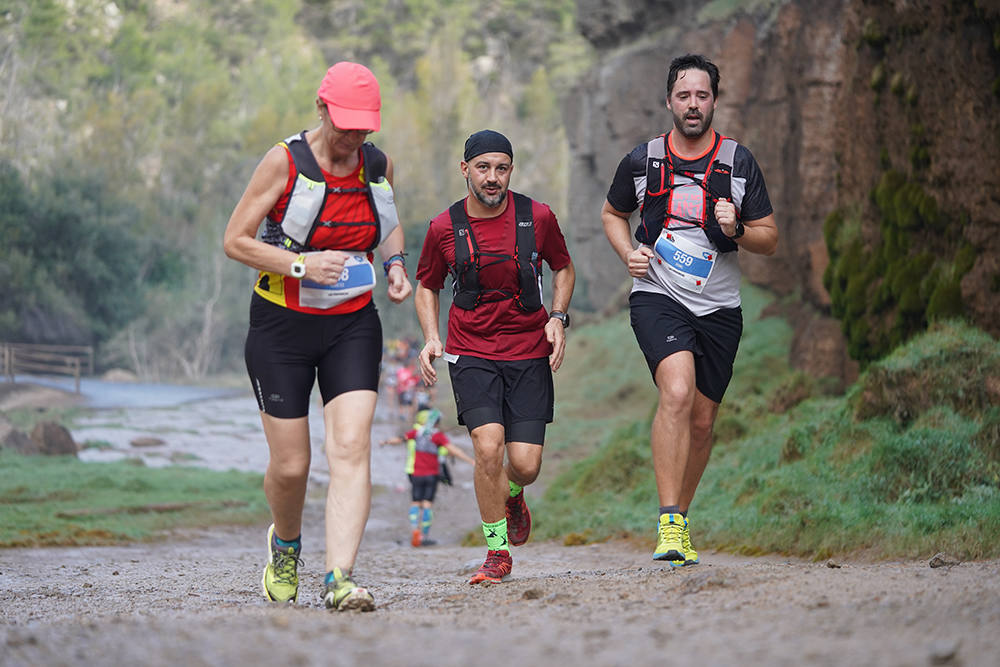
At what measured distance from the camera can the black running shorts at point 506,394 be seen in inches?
267

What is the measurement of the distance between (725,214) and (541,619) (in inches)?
103

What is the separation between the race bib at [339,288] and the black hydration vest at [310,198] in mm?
188

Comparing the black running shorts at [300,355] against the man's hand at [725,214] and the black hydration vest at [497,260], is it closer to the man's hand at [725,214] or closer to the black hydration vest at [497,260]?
the black hydration vest at [497,260]

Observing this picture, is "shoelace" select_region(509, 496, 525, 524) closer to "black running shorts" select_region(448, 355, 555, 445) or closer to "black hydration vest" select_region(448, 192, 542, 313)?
"black running shorts" select_region(448, 355, 555, 445)

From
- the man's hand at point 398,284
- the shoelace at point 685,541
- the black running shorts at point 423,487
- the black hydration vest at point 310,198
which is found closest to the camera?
the black hydration vest at point 310,198

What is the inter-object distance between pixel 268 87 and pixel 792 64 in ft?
94.9

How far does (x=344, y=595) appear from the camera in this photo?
5266 millimetres

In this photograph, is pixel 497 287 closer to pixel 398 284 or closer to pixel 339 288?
pixel 398 284

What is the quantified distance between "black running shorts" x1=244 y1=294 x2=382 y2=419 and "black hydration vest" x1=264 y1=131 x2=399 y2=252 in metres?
0.33

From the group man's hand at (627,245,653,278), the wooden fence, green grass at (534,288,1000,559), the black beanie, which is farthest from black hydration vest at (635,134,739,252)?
the wooden fence

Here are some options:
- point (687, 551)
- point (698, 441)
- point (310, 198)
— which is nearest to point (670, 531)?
point (687, 551)

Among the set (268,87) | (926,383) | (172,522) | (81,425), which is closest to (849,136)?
(926,383)

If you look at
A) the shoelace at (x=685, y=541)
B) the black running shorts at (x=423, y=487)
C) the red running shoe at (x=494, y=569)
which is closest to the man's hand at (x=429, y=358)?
the red running shoe at (x=494, y=569)

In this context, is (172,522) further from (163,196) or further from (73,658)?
(163,196)
